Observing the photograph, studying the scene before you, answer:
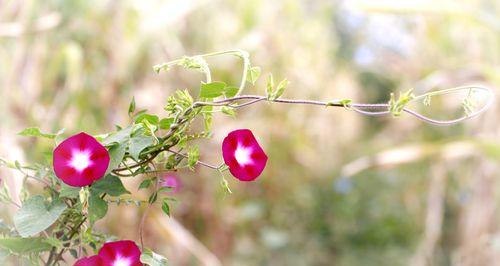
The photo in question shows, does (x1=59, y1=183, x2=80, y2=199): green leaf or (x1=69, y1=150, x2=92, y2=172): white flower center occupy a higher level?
(x1=69, y1=150, x2=92, y2=172): white flower center

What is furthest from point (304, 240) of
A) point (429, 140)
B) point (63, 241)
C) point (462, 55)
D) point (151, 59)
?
point (63, 241)

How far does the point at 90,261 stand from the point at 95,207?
0.05 metres

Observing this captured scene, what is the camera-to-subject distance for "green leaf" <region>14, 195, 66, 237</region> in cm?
66

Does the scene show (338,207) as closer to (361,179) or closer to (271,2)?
(361,179)

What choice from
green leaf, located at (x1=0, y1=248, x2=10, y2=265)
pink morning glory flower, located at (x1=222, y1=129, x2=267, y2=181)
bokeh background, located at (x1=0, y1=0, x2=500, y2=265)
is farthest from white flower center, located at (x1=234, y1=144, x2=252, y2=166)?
bokeh background, located at (x1=0, y1=0, x2=500, y2=265)

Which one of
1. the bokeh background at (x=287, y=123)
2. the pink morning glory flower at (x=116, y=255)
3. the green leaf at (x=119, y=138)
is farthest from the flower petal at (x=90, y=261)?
the bokeh background at (x=287, y=123)

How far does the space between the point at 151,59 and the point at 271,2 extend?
0.81 meters

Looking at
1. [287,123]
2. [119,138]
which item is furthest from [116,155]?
[287,123]

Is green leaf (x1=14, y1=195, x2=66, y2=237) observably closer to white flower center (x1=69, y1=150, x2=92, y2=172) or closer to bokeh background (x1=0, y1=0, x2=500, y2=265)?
white flower center (x1=69, y1=150, x2=92, y2=172)

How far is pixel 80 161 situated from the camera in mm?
658

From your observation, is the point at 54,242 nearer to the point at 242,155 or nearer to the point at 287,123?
the point at 242,155

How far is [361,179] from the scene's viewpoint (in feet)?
12.2

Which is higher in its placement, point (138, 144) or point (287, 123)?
point (287, 123)

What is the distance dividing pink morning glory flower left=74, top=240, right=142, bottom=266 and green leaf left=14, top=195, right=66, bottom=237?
0.16 ft
